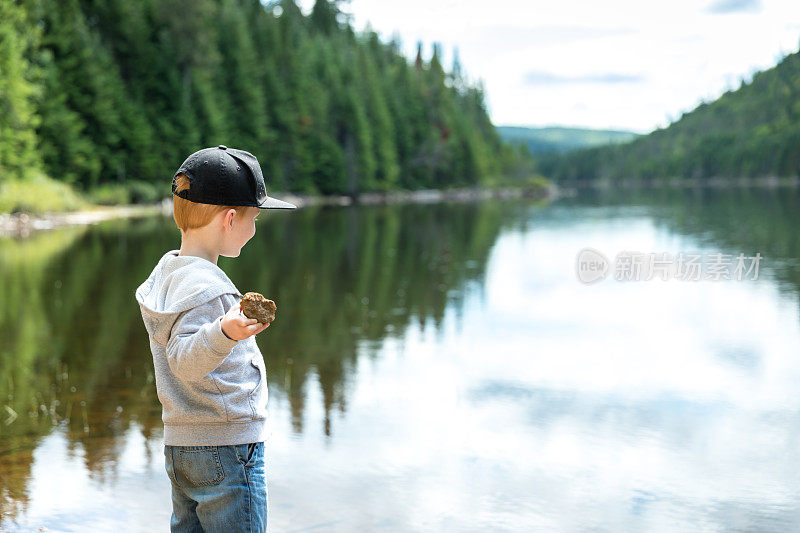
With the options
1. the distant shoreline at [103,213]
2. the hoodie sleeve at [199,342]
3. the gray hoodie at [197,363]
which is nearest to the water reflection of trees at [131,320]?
the gray hoodie at [197,363]

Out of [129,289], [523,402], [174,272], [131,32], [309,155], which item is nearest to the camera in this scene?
[174,272]

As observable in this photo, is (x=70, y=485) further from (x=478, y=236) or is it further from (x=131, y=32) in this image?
(x=131, y=32)

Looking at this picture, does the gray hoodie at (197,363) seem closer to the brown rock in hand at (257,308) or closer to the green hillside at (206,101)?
the brown rock in hand at (257,308)

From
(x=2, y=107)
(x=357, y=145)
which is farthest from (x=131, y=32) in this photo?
(x=357, y=145)

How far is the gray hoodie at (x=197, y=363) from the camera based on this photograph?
2.48 meters

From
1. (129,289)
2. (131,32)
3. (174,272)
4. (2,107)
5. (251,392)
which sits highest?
(131,32)

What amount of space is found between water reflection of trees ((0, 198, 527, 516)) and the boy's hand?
126 inches

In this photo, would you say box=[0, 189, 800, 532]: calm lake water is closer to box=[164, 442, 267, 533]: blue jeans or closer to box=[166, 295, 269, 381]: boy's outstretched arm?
box=[164, 442, 267, 533]: blue jeans

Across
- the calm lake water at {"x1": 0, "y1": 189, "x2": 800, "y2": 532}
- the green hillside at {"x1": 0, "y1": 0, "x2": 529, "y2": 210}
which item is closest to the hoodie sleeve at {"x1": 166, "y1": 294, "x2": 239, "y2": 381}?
the calm lake water at {"x1": 0, "y1": 189, "x2": 800, "y2": 532}

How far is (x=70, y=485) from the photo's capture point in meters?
5.14

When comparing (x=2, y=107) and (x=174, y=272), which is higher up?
(x=2, y=107)

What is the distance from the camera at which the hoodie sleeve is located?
92.7 inches

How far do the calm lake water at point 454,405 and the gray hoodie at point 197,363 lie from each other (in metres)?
2.15

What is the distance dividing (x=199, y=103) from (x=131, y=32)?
654 centimetres
